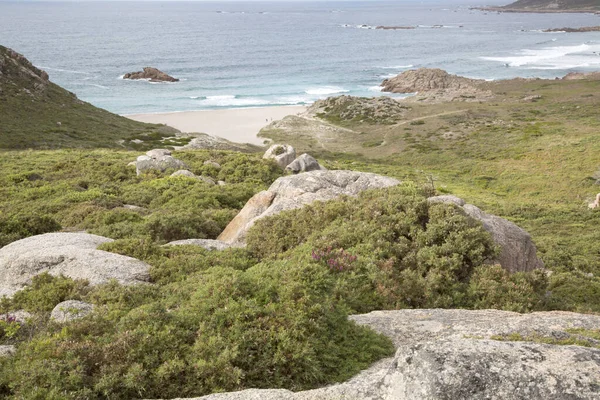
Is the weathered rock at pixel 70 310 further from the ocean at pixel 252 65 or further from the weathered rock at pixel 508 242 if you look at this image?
the ocean at pixel 252 65

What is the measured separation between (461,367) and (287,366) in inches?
117

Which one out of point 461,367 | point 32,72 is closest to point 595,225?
point 461,367

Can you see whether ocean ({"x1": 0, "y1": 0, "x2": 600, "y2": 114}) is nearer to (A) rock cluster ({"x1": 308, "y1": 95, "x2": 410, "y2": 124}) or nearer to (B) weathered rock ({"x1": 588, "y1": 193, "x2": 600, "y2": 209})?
(A) rock cluster ({"x1": 308, "y1": 95, "x2": 410, "y2": 124})

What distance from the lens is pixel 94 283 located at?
1090 cm

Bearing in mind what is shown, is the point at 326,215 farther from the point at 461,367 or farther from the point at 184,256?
the point at 461,367

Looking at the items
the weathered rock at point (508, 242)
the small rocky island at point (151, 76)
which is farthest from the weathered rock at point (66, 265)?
the small rocky island at point (151, 76)

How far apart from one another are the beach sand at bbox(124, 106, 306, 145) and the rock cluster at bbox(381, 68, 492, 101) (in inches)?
1254

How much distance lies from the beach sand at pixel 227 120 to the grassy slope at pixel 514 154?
19.4 feet

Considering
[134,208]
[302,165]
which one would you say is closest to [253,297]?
[134,208]

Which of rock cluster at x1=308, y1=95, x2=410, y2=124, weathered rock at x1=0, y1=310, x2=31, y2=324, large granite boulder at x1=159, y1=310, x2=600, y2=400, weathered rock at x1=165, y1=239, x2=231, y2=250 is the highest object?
large granite boulder at x1=159, y1=310, x2=600, y2=400

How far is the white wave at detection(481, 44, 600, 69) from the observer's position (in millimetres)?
149875

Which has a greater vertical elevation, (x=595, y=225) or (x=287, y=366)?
(x=287, y=366)

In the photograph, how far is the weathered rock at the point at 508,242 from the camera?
13461 mm

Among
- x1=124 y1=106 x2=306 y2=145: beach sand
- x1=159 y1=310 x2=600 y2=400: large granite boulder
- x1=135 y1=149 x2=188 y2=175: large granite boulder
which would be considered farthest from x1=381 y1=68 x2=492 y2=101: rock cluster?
x1=159 y1=310 x2=600 y2=400: large granite boulder
